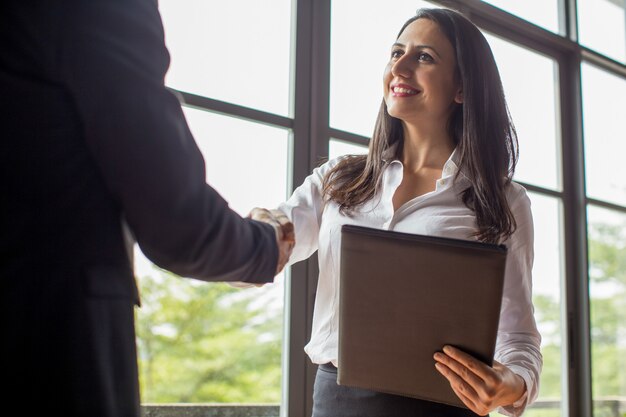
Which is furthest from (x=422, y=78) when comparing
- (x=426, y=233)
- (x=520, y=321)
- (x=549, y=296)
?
(x=549, y=296)

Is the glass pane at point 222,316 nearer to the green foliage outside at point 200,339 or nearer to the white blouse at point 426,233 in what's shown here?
the green foliage outside at point 200,339

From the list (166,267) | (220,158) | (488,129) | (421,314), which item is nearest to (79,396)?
(166,267)

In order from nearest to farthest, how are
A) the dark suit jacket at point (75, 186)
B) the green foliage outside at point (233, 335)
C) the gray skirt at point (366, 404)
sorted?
1. the dark suit jacket at point (75, 186)
2. the gray skirt at point (366, 404)
3. the green foliage outside at point (233, 335)

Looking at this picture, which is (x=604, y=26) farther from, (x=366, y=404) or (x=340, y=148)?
(x=366, y=404)

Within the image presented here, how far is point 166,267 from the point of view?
3.26 ft

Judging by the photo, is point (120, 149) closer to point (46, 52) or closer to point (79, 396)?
point (46, 52)

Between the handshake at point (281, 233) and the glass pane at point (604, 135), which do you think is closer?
the handshake at point (281, 233)

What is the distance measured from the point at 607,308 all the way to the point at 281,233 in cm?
379

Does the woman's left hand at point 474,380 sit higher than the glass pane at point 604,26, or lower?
lower

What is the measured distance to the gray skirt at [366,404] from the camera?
1.61m

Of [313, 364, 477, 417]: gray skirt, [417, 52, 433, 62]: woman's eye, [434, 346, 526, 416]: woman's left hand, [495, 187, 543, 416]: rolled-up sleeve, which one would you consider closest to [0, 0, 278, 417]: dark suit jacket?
[434, 346, 526, 416]: woman's left hand

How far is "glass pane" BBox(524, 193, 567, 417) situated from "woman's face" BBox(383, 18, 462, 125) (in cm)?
214

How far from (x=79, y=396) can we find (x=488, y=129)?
1.39m

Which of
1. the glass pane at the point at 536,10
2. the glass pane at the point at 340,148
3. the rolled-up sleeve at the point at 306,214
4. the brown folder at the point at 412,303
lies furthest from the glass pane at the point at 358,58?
the brown folder at the point at 412,303
